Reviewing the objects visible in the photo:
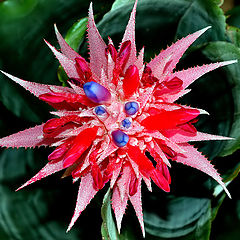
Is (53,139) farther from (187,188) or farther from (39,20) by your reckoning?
(187,188)

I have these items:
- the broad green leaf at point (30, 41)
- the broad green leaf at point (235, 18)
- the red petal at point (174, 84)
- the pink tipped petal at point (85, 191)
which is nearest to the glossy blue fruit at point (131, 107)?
the red petal at point (174, 84)

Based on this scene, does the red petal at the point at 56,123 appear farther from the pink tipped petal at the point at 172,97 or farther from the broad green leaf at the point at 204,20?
the broad green leaf at the point at 204,20

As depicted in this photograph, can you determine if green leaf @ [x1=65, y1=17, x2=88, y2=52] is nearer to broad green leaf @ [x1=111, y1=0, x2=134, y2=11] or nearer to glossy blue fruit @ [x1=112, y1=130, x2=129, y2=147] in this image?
broad green leaf @ [x1=111, y1=0, x2=134, y2=11]

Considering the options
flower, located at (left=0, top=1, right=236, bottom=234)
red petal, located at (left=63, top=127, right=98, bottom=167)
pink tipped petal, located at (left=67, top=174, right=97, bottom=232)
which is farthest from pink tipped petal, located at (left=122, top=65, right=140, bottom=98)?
pink tipped petal, located at (left=67, top=174, right=97, bottom=232)

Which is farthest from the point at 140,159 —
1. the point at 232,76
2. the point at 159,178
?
the point at 232,76

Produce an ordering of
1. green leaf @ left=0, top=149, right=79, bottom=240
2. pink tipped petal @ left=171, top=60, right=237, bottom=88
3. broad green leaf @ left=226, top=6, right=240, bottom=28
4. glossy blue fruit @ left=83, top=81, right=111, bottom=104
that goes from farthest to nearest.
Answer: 1. broad green leaf @ left=226, top=6, right=240, bottom=28
2. green leaf @ left=0, top=149, right=79, bottom=240
3. pink tipped petal @ left=171, top=60, right=237, bottom=88
4. glossy blue fruit @ left=83, top=81, right=111, bottom=104

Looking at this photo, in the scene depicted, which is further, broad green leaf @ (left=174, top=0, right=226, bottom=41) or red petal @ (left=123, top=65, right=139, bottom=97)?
broad green leaf @ (left=174, top=0, right=226, bottom=41)

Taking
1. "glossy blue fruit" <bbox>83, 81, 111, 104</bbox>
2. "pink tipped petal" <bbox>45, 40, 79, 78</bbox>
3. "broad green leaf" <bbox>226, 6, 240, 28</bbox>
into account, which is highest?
"pink tipped petal" <bbox>45, 40, 79, 78</bbox>
